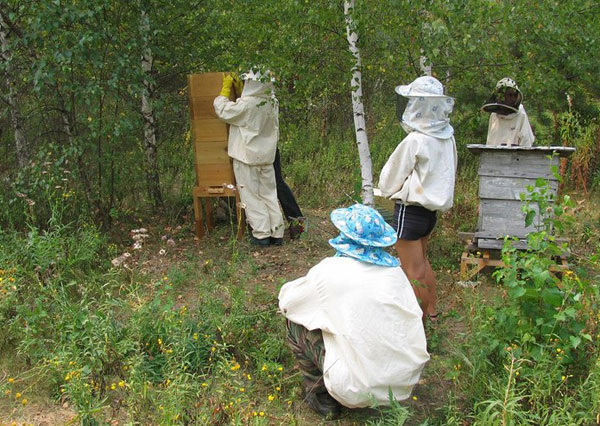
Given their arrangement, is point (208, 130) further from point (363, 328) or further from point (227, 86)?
point (363, 328)

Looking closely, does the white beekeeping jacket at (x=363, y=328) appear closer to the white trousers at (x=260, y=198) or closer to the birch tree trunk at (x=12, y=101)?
the white trousers at (x=260, y=198)

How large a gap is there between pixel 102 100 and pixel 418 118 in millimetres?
3255

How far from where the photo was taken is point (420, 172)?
4008 mm

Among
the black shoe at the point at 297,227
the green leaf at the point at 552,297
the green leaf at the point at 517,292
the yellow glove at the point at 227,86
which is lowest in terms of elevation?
the black shoe at the point at 297,227

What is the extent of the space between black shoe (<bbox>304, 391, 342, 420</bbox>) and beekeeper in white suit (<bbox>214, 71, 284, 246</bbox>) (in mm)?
3029

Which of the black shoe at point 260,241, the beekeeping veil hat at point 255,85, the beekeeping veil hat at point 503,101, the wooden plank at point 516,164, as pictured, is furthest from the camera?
the black shoe at point 260,241

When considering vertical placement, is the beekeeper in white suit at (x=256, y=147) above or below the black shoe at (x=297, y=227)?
above

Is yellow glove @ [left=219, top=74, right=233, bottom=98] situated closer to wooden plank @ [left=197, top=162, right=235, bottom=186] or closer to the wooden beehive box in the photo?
wooden plank @ [left=197, top=162, right=235, bottom=186]

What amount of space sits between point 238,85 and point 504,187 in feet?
9.01

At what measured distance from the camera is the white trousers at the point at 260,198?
6160 millimetres

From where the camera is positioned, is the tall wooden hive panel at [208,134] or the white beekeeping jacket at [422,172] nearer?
the white beekeeping jacket at [422,172]

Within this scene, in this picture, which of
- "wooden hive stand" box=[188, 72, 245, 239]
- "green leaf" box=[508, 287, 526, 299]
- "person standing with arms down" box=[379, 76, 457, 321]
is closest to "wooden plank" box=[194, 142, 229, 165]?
"wooden hive stand" box=[188, 72, 245, 239]

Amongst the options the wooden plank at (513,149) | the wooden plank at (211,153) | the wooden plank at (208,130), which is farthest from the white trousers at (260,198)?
the wooden plank at (513,149)

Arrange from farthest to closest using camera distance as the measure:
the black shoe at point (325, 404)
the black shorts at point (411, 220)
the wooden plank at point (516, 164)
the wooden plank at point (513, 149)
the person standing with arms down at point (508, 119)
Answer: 1. the person standing with arms down at point (508, 119)
2. the wooden plank at point (516, 164)
3. the wooden plank at point (513, 149)
4. the black shorts at point (411, 220)
5. the black shoe at point (325, 404)
